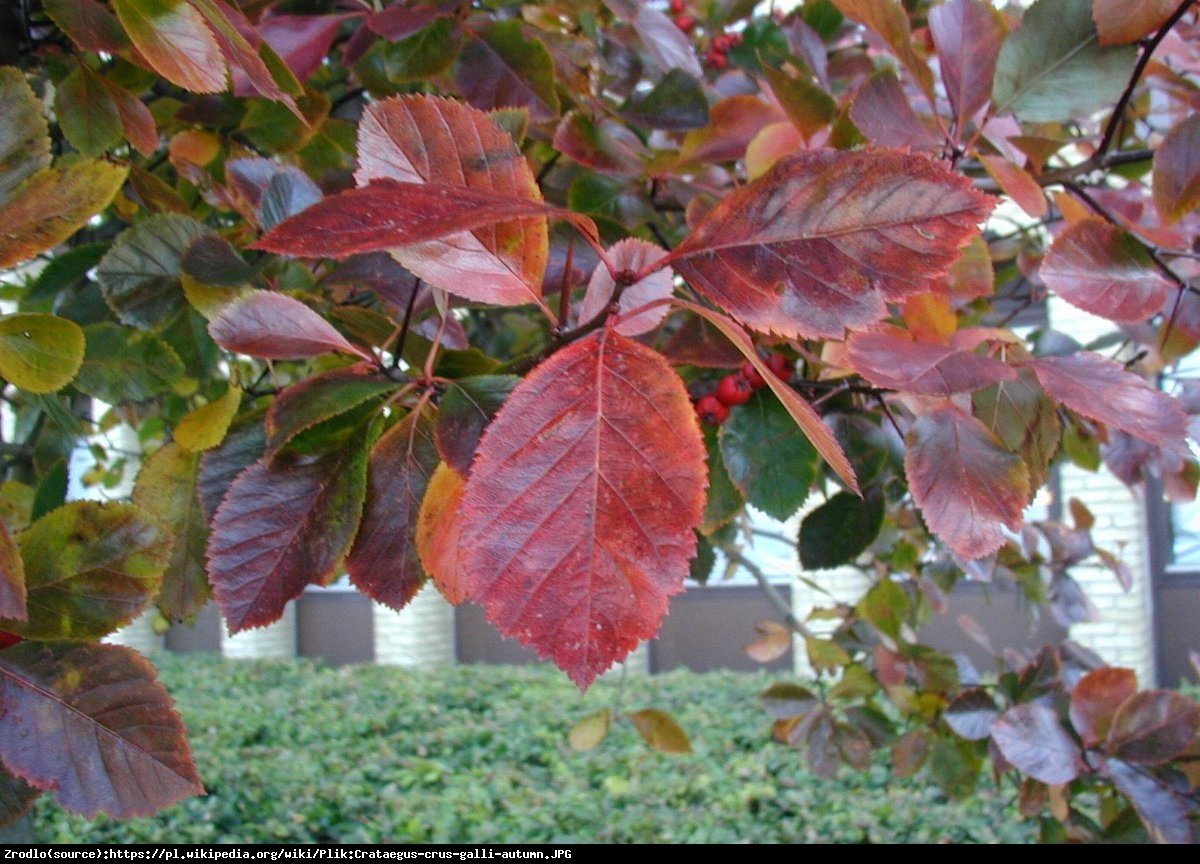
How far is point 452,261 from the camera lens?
390 mm

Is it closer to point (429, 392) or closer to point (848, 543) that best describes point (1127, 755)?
point (848, 543)

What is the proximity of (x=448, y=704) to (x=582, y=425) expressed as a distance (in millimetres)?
4583

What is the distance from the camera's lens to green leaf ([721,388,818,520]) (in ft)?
2.29

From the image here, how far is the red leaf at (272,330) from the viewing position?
479 mm

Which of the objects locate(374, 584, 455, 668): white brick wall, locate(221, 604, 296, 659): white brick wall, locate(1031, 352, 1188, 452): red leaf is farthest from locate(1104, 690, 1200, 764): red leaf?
locate(221, 604, 296, 659): white brick wall

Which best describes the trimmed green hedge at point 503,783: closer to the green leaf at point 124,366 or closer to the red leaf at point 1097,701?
the red leaf at point 1097,701

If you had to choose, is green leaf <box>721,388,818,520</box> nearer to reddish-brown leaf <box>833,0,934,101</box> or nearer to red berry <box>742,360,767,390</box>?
red berry <box>742,360,767,390</box>

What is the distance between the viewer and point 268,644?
6250 mm

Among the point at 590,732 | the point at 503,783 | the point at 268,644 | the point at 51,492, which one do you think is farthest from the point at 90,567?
the point at 268,644

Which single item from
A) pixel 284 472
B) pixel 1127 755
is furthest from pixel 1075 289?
pixel 1127 755

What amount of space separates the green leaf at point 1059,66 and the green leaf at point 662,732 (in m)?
0.96
